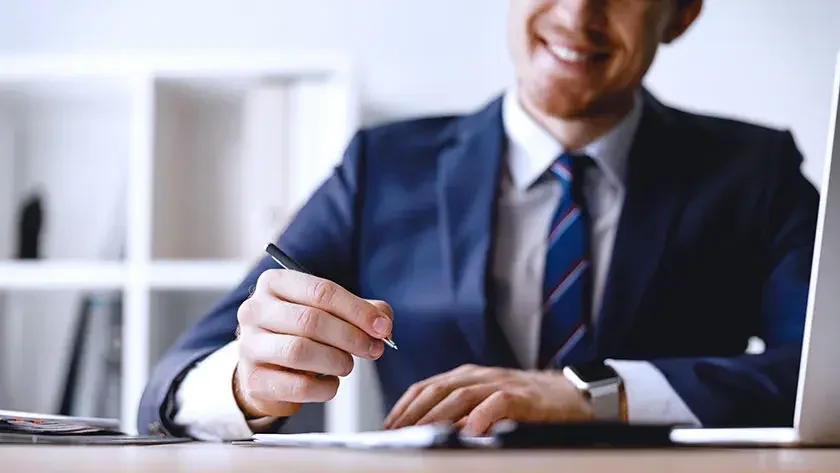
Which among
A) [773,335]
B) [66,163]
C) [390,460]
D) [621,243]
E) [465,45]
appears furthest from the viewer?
[66,163]

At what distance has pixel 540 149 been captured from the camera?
1876 mm

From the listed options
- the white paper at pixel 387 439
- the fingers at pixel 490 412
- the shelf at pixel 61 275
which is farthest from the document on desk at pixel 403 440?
the shelf at pixel 61 275

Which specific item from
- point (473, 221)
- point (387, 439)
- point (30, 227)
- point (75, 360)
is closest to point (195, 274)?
point (75, 360)

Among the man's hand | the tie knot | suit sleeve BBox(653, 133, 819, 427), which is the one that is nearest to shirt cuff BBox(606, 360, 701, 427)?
suit sleeve BBox(653, 133, 819, 427)

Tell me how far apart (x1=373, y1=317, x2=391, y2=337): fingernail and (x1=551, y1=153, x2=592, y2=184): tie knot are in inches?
40.2

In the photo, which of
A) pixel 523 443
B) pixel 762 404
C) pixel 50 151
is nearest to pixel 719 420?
pixel 762 404

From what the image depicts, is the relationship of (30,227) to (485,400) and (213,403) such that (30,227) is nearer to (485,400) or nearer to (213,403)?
(213,403)

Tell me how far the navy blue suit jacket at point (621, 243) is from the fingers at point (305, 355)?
0.68 m

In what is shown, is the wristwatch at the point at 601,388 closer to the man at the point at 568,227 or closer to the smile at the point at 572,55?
the man at the point at 568,227

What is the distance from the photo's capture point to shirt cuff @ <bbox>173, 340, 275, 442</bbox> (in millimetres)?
1155

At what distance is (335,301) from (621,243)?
98 cm

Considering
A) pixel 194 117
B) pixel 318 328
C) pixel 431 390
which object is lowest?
pixel 431 390

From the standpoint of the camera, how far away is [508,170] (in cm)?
188

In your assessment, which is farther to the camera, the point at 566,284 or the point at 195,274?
the point at 195,274
